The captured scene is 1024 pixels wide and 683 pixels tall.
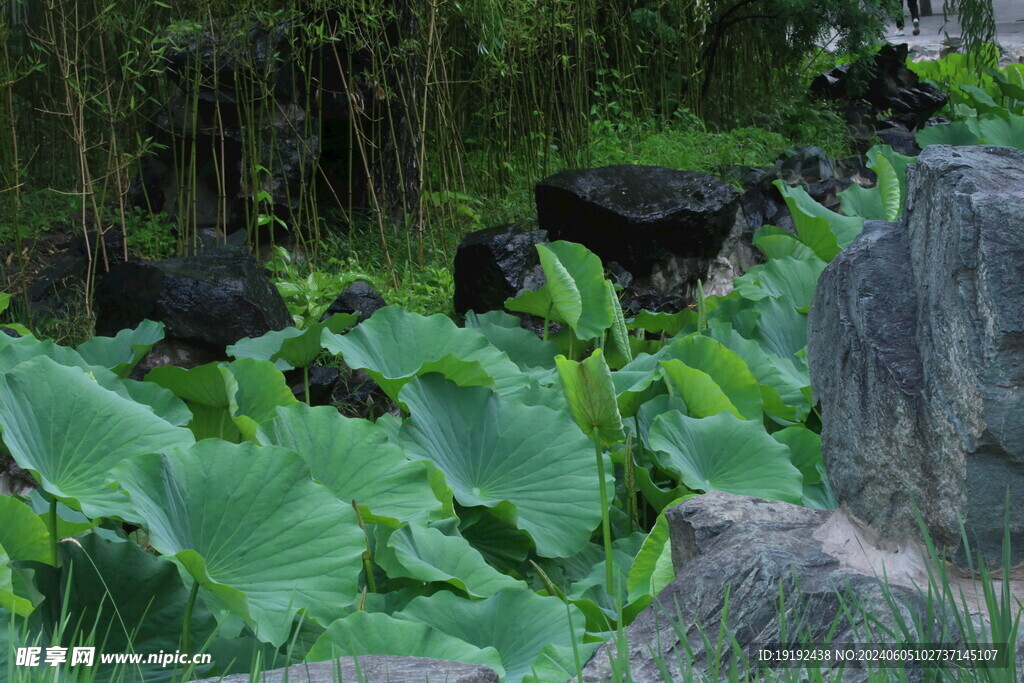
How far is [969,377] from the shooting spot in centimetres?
118

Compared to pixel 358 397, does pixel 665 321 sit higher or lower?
higher

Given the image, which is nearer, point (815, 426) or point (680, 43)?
point (815, 426)

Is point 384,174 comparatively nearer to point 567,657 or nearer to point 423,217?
point 423,217

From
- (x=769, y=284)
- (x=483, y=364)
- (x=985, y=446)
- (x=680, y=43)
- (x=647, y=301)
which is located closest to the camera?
(x=985, y=446)

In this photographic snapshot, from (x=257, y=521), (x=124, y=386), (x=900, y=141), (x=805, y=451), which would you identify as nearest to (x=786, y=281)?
(x=805, y=451)

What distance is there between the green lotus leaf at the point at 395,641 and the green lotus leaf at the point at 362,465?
330 millimetres

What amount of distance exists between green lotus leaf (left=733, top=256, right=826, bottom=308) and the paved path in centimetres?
636

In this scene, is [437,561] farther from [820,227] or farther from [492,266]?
[820,227]

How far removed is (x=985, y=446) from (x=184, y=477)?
110cm

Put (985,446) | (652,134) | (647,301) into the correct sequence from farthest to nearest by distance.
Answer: (652,134)
(647,301)
(985,446)

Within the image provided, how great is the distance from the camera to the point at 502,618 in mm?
1477

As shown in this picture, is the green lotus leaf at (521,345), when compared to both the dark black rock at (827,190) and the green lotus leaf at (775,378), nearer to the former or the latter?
the green lotus leaf at (775,378)

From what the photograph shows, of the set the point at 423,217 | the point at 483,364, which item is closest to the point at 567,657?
the point at 483,364

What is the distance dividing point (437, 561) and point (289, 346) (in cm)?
109
